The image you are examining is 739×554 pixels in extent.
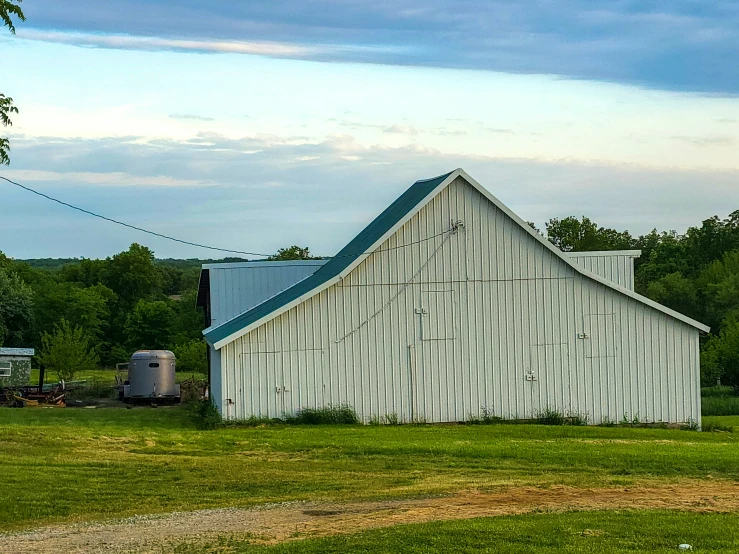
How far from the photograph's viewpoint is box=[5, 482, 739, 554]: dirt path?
12812 millimetres

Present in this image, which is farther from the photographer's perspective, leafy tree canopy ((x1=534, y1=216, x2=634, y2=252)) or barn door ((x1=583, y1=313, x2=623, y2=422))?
leafy tree canopy ((x1=534, y1=216, x2=634, y2=252))

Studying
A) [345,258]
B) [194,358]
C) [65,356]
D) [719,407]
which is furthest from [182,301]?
[345,258]

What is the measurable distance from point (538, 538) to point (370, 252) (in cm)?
1679

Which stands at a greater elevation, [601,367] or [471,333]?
[471,333]

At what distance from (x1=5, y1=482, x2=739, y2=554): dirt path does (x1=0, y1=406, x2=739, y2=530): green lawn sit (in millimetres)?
801

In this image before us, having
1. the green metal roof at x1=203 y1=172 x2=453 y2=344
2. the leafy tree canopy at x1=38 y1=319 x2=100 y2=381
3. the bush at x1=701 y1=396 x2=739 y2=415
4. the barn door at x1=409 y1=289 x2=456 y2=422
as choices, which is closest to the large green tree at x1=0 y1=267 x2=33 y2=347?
the leafy tree canopy at x1=38 y1=319 x2=100 y2=381

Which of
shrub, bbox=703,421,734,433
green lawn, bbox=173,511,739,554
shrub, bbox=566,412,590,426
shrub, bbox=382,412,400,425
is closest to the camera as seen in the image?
green lawn, bbox=173,511,739,554

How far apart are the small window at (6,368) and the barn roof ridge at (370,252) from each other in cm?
1832

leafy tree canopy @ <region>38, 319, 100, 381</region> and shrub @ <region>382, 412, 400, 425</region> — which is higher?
leafy tree canopy @ <region>38, 319, 100, 381</region>

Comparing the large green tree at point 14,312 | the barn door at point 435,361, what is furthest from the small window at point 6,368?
the large green tree at point 14,312

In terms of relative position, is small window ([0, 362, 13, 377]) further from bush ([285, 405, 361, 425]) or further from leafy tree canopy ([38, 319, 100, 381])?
bush ([285, 405, 361, 425])

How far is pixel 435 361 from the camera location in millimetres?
28156

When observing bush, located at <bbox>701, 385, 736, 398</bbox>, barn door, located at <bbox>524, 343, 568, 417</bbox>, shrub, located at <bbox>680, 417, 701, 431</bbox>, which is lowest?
bush, located at <bbox>701, 385, 736, 398</bbox>

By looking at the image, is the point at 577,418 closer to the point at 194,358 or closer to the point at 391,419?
the point at 391,419
